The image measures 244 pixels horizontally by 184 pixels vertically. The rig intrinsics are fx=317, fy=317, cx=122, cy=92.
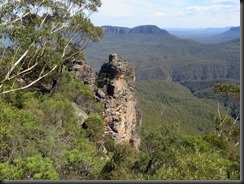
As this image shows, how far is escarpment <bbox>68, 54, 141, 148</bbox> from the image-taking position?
2585 centimetres

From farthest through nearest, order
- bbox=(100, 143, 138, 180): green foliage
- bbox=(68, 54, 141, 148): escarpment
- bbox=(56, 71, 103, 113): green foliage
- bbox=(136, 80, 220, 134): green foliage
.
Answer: bbox=(136, 80, 220, 134): green foliage < bbox=(68, 54, 141, 148): escarpment < bbox=(56, 71, 103, 113): green foliage < bbox=(100, 143, 138, 180): green foliage

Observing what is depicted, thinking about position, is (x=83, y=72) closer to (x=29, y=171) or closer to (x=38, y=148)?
(x=38, y=148)

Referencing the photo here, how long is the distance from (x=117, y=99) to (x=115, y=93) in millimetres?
558

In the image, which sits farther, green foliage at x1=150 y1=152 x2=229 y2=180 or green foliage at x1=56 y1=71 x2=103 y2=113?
green foliage at x1=56 y1=71 x2=103 y2=113

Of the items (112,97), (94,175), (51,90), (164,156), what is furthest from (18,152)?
(112,97)

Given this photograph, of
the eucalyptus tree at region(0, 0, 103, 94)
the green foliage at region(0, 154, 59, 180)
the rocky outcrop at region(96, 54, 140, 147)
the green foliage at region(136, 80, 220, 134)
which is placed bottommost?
the green foliage at region(136, 80, 220, 134)

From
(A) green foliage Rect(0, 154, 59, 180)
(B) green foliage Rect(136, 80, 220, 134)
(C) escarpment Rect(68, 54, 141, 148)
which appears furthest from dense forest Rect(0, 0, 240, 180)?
(B) green foliage Rect(136, 80, 220, 134)

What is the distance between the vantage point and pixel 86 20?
16219mm

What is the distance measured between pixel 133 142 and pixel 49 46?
16621 millimetres

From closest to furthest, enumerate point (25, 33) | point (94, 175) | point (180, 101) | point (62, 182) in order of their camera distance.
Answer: point (62, 182) → point (94, 175) → point (25, 33) → point (180, 101)

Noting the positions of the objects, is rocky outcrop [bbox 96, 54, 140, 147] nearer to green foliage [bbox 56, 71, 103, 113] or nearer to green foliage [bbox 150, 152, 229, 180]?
green foliage [bbox 56, 71, 103, 113]

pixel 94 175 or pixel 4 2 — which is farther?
pixel 4 2

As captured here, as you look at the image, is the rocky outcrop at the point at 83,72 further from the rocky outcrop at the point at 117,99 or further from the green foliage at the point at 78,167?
the green foliage at the point at 78,167

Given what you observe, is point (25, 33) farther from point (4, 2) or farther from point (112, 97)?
point (112, 97)
